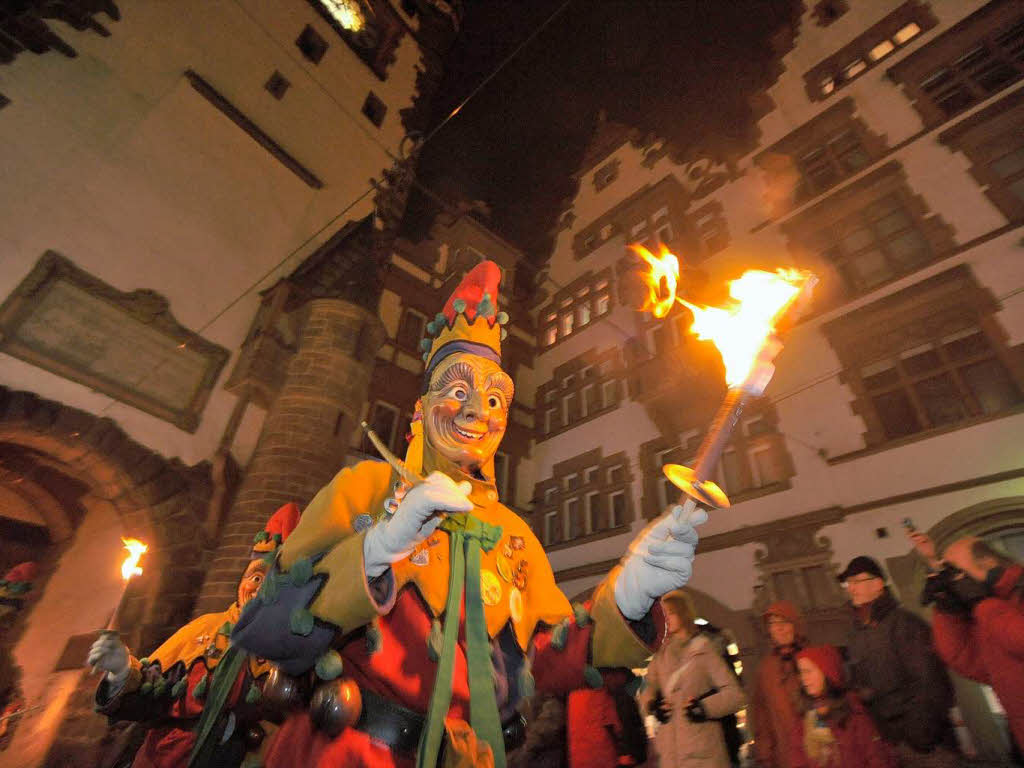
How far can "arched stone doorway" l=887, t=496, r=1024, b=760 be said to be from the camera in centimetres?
553

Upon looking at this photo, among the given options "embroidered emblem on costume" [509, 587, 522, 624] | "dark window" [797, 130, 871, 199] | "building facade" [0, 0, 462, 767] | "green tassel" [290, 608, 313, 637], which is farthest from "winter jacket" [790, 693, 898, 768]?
"dark window" [797, 130, 871, 199]

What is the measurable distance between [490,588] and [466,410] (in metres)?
0.75

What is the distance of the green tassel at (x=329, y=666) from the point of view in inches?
60.2

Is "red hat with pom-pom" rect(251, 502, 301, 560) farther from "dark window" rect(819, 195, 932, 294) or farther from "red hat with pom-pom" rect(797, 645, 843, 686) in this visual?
"dark window" rect(819, 195, 932, 294)

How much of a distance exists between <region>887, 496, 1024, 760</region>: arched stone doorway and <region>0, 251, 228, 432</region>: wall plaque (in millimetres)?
9976

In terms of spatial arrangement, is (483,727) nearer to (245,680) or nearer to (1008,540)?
(245,680)

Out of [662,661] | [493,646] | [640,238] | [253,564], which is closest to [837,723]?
[662,661]

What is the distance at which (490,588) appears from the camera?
2014 millimetres

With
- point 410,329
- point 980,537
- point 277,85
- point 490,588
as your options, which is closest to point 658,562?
point 490,588

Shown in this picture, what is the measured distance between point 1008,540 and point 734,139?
9.47m

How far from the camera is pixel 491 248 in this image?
50.7 ft

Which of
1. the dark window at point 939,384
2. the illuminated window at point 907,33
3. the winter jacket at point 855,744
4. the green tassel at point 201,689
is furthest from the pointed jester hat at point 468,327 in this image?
the illuminated window at point 907,33

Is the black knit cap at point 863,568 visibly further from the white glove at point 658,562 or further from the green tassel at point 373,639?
the green tassel at point 373,639

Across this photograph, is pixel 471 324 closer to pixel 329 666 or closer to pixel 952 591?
pixel 329 666
